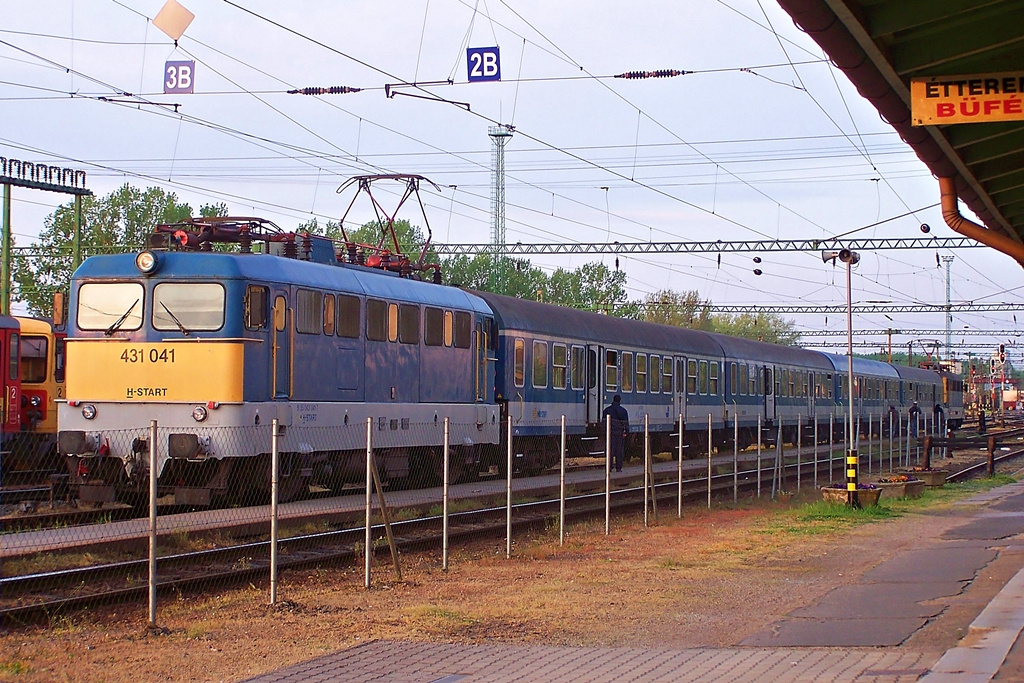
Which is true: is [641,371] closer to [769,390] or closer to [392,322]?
[769,390]

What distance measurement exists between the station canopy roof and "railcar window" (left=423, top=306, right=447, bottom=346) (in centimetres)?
1147

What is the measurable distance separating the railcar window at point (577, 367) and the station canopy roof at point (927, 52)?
55.0 feet

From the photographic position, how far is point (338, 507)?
1764 centimetres

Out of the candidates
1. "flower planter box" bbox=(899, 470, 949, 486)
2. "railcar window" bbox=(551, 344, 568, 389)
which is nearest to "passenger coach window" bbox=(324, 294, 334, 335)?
"railcar window" bbox=(551, 344, 568, 389)

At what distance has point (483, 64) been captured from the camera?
18797mm

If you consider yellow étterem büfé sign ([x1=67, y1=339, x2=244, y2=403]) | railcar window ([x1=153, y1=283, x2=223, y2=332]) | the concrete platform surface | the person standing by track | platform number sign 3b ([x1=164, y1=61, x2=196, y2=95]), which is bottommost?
the concrete platform surface

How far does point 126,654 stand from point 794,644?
5.03 m

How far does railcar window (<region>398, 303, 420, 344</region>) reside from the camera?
2175 centimetres

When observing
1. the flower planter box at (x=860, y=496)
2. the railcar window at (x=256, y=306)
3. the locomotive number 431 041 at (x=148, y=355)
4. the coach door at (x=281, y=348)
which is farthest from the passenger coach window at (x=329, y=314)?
the flower planter box at (x=860, y=496)

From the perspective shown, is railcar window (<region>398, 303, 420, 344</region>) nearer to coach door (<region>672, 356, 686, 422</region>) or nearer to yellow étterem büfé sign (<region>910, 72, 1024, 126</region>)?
yellow étterem büfé sign (<region>910, 72, 1024, 126</region>)

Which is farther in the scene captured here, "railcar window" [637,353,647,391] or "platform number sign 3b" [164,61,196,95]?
"railcar window" [637,353,647,391]

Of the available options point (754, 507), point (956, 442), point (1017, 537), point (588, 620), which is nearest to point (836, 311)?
point (956, 442)

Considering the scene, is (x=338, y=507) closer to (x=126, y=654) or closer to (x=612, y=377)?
(x=126, y=654)

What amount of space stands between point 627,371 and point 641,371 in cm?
102
